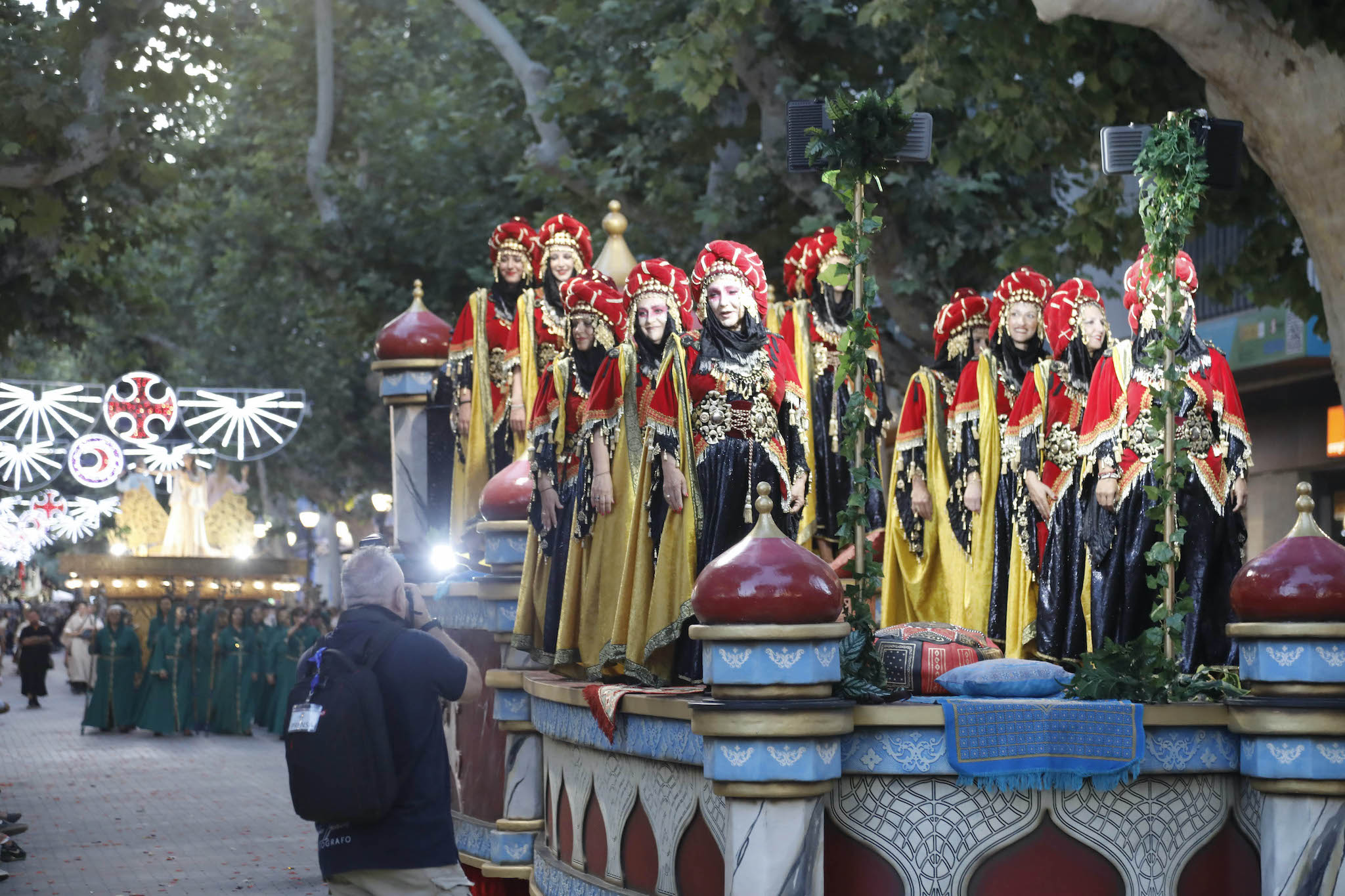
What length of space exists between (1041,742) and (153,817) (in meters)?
10.3

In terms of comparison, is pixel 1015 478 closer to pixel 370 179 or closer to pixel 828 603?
pixel 828 603

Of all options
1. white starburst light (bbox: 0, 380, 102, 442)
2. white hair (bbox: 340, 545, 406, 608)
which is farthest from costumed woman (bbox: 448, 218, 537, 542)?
white starburst light (bbox: 0, 380, 102, 442)

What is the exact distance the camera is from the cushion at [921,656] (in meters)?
7.66

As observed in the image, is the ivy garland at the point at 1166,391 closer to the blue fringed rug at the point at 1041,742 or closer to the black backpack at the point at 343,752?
the blue fringed rug at the point at 1041,742

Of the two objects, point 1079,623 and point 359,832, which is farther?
point 1079,623

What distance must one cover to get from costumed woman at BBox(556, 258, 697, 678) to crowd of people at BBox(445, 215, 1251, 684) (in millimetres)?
13

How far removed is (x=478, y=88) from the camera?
25.6 meters

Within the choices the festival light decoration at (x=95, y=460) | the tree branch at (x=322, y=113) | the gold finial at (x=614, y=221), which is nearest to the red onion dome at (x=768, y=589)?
the gold finial at (x=614, y=221)

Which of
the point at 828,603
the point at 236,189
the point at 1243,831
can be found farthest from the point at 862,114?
the point at 236,189

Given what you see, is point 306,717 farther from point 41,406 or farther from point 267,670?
point 267,670

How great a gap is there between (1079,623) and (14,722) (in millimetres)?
22556

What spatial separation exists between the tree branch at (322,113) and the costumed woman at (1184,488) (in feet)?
66.3

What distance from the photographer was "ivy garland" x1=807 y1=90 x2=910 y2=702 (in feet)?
24.7

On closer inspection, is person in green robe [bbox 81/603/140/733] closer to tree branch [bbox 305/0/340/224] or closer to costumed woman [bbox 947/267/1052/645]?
tree branch [bbox 305/0/340/224]
